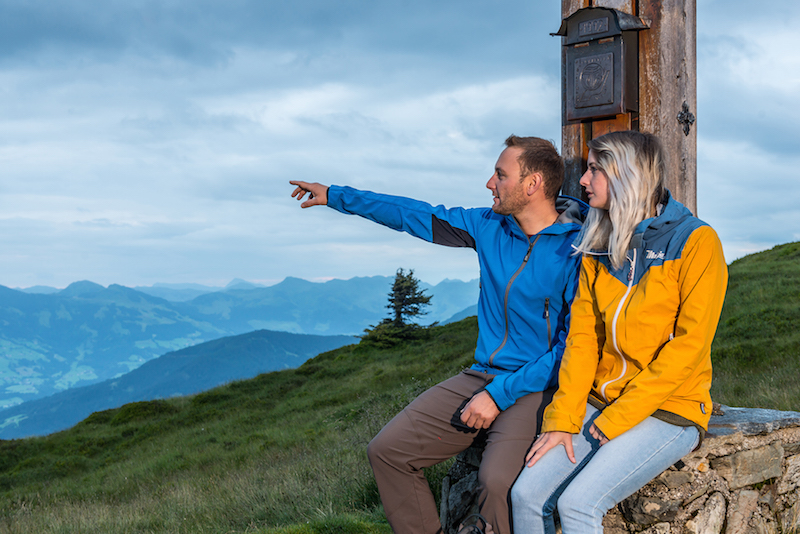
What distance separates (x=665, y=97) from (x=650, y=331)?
1739 mm

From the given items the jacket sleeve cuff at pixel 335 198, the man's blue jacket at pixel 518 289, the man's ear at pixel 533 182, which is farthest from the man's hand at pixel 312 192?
the man's ear at pixel 533 182

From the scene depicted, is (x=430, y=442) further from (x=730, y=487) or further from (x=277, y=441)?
(x=277, y=441)

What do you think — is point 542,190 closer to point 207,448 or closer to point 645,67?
point 645,67

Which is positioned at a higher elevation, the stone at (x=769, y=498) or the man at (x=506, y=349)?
the man at (x=506, y=349)

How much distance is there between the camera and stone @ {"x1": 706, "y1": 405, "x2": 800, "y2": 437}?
2.89 meters

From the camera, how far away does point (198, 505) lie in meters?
6.16

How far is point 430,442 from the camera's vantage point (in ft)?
10.0

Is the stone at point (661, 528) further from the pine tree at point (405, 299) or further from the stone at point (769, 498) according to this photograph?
the pine tree at point (405, 299)

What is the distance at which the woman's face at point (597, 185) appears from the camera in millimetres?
2594

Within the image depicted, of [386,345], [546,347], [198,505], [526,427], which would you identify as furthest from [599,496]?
[386,345]

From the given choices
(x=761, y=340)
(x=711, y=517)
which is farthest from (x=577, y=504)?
(x=761, y=340)

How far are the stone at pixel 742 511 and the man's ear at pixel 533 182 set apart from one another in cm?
192

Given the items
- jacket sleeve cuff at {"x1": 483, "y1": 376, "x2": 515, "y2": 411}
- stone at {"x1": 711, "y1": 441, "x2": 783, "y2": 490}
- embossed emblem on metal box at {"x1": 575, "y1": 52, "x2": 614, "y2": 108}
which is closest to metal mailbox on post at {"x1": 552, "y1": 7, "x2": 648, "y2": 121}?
embossed emblem on metal box at {"x1": 575, "y1": 52, "x2": 614, "y2": 108}

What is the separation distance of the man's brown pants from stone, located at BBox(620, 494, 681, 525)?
1.85 ft
